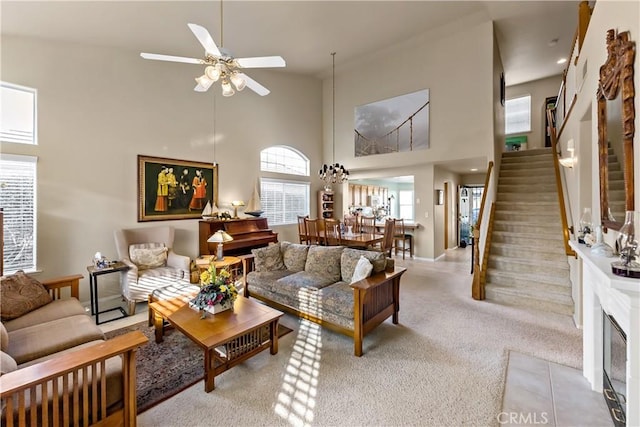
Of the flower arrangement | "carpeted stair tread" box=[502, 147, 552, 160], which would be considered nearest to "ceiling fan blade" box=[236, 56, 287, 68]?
the flower arrangement

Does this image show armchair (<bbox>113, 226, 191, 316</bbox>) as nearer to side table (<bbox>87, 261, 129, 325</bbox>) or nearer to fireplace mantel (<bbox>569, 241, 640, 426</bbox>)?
side table (<bbox>87, 261, 129, 325</bbox>)

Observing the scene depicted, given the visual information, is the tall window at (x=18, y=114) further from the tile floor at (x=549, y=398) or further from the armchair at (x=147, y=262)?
the tile floor at (x=549, y=398)

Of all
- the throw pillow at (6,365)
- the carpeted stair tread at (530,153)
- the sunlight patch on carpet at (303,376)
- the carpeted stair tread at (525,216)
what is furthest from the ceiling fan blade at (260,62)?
the carpeted stair tread at (530,153)

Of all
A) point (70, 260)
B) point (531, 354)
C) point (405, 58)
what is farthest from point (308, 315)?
point (405, 58)

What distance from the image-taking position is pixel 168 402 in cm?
206

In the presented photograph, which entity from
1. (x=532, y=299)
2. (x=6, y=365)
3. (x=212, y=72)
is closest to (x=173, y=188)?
(x=212, y=72)

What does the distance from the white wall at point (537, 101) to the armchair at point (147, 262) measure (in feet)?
33.2

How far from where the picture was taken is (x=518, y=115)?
8523 mm

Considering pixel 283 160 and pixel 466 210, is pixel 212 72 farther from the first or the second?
pixel 466 210

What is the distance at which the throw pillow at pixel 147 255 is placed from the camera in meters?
4.12

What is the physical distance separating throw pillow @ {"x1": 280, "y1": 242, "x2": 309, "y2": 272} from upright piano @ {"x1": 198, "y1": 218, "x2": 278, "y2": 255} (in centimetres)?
132

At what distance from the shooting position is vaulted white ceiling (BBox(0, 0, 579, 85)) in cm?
342

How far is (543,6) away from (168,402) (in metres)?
7.82

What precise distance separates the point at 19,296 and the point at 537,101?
1179cm
